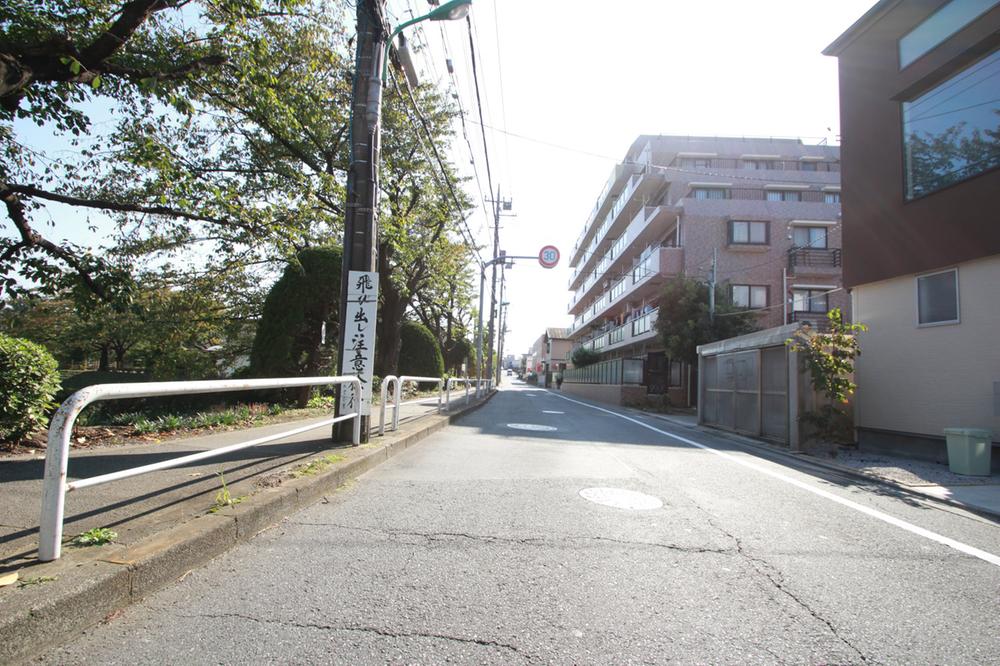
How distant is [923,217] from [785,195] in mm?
22547

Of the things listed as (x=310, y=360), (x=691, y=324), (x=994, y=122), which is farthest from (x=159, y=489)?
(x=691, y=324)

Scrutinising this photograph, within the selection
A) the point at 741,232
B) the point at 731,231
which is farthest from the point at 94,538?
the point at 741,232

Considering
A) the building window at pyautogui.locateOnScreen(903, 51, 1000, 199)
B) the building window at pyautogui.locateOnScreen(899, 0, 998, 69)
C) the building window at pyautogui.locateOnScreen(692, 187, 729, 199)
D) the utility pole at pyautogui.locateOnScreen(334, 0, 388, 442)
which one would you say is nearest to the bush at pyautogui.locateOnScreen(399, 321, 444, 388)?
the building window at pyautogui.locateOnScreen(692, 187, 729, 199)

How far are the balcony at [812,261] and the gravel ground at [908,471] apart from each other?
63.5ft

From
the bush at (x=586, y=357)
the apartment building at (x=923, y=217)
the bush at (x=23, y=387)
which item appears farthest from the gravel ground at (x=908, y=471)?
the bush at (x=586, y=357)

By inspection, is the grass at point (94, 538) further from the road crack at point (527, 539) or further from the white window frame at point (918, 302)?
the white window frame at point (918, 302)

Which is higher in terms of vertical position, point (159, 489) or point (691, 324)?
point (691, 324)

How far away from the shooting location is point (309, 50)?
37.0 feet

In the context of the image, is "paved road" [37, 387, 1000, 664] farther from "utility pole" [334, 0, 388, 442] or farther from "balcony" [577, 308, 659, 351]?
"balcony" [577, 308, 659, 351]

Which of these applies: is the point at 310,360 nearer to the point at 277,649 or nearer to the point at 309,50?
the point at 309,50

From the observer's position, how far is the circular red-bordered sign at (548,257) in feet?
69.5

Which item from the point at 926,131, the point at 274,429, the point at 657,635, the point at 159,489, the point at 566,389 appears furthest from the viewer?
the point at 566,389

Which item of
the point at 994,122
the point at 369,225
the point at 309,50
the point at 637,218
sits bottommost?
the point at 369,225

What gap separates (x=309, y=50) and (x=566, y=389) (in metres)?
45.2
